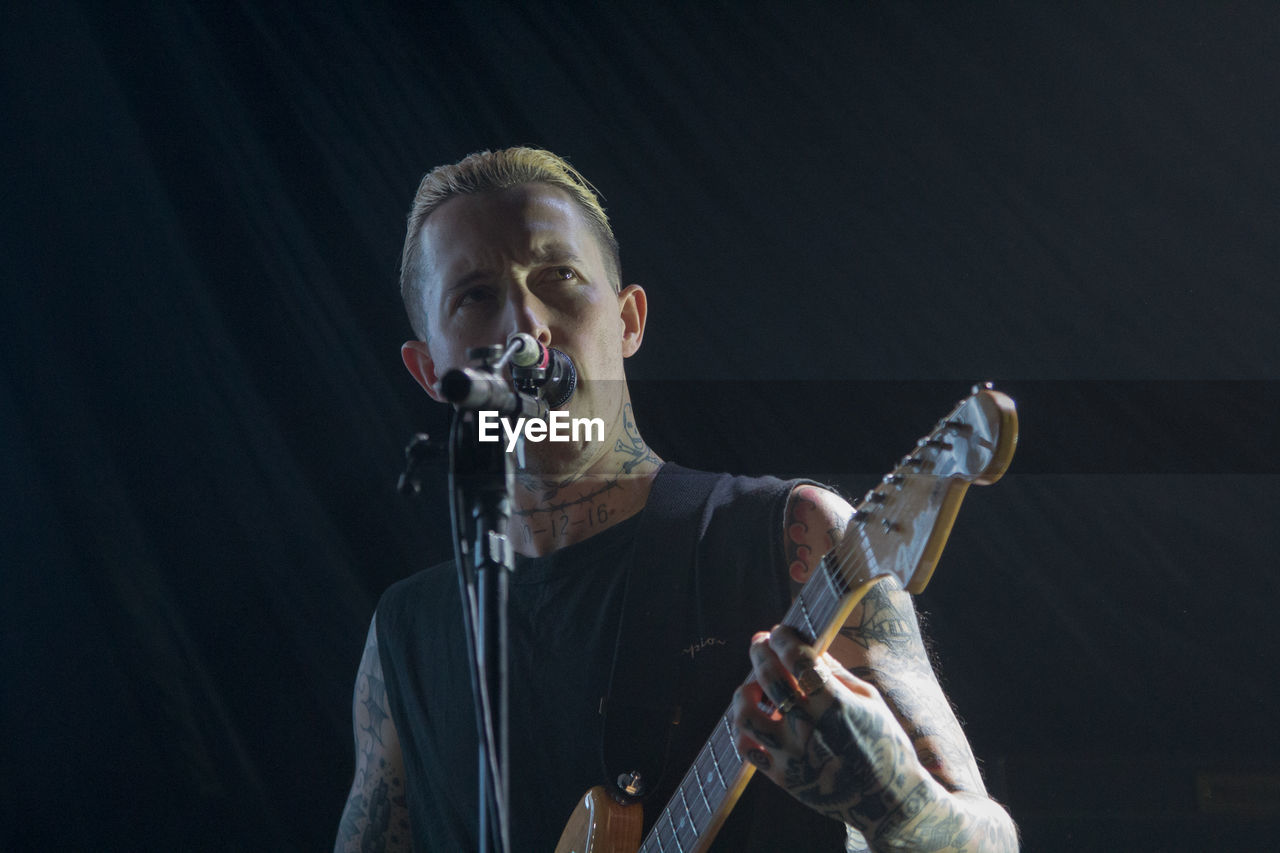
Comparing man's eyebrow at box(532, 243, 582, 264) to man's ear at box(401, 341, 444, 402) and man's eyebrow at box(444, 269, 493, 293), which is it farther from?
man's ear at box(401, 341, 444, 402)

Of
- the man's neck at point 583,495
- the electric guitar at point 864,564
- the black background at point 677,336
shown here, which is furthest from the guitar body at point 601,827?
the black background at point 677,336

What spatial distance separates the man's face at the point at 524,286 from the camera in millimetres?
1847

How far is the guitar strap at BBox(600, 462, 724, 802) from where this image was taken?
155cm

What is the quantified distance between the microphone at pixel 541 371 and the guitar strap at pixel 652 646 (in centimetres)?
57

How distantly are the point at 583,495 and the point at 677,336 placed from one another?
1055 millimetres

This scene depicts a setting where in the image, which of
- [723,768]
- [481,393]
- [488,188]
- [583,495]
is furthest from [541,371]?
[488,188]

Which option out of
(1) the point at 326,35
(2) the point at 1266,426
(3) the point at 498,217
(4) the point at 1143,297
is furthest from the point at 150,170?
(2) the point at 1266,426

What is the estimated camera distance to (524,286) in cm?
187

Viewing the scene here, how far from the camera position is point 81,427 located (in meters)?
2.77

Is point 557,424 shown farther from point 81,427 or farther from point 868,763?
point 81,427

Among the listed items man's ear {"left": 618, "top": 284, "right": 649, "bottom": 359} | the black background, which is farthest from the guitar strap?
the black background

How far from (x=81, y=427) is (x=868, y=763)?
2624 millimetres

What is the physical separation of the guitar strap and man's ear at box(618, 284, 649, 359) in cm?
48

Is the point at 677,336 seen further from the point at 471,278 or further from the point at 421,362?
the point at 471,278
